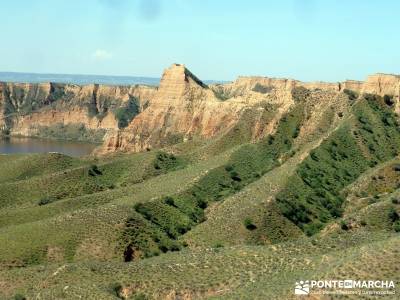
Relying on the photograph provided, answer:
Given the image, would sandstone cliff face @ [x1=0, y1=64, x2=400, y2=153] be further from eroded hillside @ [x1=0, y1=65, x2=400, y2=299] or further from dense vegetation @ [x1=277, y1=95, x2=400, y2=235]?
dense vegetation @ [x1=277, y1=95, x2=400, y2=235]

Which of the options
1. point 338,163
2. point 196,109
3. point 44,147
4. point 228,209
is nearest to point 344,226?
point 228,209

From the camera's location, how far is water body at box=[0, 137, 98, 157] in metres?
168

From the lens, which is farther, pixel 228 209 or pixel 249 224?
pixel 228 209

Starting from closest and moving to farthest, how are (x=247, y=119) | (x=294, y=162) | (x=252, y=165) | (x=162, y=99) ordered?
(x=294, y=162)
(x=252, y=165)
(x=247, y=119)
(x=162, y=99)

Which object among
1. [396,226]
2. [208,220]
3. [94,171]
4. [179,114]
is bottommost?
[94,171]

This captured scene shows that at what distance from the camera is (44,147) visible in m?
180

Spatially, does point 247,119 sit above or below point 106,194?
above

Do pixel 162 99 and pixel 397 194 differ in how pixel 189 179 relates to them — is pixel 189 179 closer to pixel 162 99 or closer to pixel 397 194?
pixel 397 194

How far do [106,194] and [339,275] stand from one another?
133ft

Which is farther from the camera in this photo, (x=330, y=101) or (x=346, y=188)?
(x=330, y=101)

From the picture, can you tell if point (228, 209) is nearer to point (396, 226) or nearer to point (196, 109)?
point (396, 226)

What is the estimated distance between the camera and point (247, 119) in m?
89.0

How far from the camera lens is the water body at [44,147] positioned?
6607 inches

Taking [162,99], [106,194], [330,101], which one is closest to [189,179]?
[106,194]
